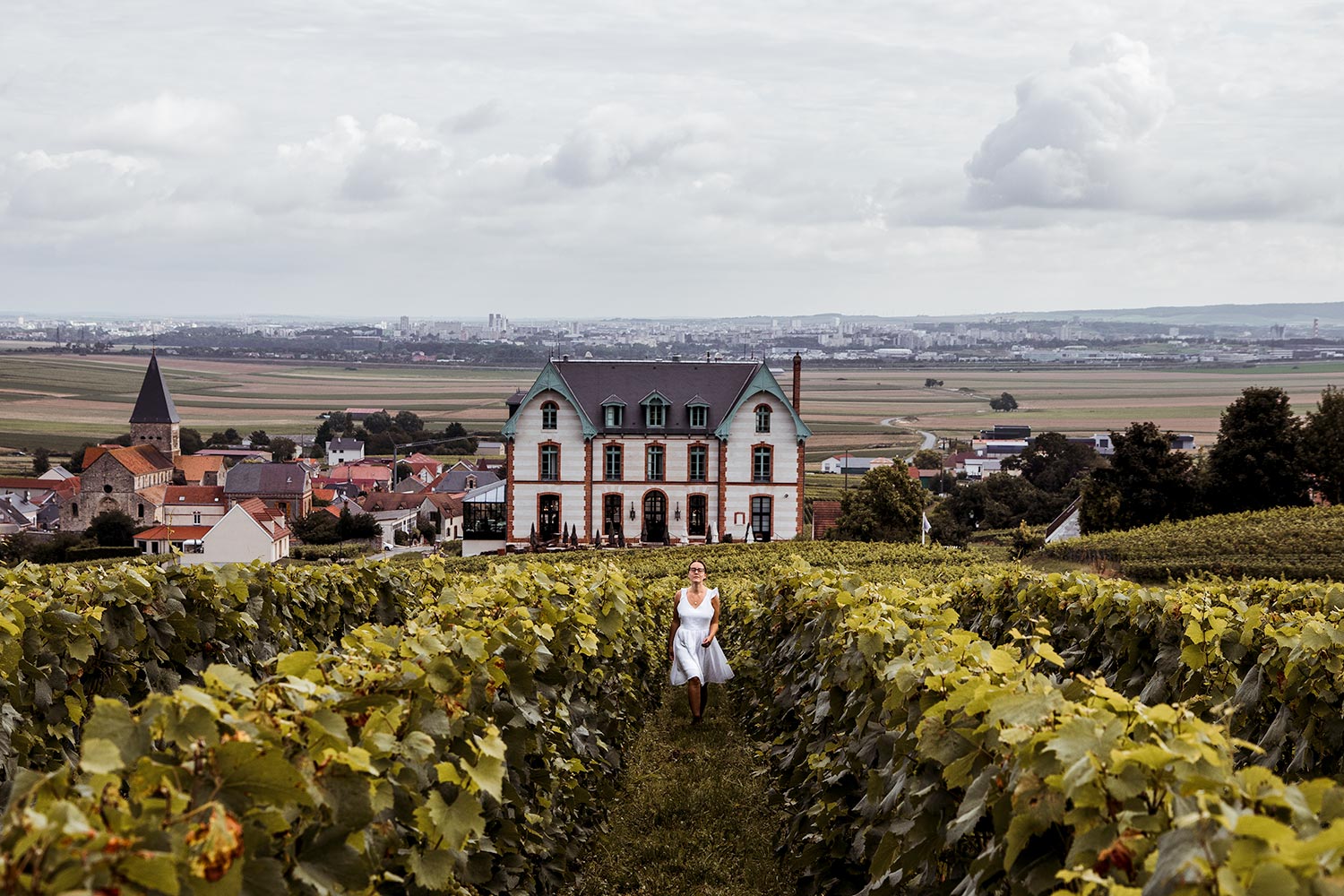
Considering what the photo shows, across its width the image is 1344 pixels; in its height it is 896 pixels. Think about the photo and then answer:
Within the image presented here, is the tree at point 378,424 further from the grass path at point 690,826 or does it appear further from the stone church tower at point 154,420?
the grass path at point 690,826

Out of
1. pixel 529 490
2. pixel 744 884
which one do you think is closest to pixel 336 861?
pixel 744 884

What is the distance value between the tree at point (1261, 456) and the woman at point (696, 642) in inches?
1591

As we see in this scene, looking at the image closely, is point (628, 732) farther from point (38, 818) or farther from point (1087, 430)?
point (1087, 430)

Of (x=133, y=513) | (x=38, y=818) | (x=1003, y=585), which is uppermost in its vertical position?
(x=38, y=818)

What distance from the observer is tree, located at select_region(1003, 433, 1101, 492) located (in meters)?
96.1

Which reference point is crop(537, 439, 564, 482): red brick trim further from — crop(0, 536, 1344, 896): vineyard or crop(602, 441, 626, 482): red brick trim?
crop(0, 536, 1344, 896): vineyard

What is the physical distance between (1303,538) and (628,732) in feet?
79.1

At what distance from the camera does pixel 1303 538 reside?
31.0 m

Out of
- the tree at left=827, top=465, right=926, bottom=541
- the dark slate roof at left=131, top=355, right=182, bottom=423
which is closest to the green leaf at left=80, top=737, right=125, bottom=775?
the tree at left=827, top=465, right=926, bottom=541

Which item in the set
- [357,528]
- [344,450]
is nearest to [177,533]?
[357,528]

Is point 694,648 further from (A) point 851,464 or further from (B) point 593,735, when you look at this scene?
(A) point 851,464

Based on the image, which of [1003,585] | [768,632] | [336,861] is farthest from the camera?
[768,632]

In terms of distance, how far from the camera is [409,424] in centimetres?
19125

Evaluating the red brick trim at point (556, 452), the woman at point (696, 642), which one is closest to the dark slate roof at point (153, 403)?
the red brick trim at point (556, 452)
